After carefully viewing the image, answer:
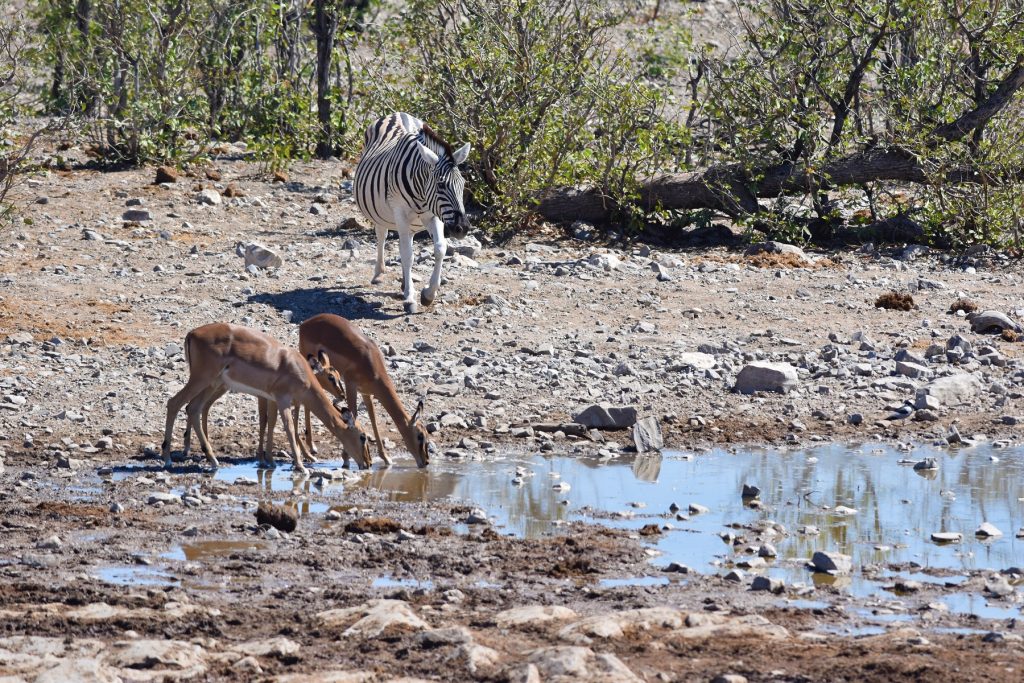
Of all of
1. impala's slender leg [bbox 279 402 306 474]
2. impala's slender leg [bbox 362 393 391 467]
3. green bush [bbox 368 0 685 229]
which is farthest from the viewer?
green bush [bbox 368 0 685 229]

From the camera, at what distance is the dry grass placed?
15570mm

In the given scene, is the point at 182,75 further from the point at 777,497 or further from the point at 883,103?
the point at 777,497

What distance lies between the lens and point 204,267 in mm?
16281

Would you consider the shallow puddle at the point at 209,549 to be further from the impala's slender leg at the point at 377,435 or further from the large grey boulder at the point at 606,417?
the large grey boulder at the point at 606,417

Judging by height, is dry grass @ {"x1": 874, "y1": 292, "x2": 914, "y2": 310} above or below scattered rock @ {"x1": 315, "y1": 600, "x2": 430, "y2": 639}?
above

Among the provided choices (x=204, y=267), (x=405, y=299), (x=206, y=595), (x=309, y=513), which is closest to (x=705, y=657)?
(x=206, y=595)

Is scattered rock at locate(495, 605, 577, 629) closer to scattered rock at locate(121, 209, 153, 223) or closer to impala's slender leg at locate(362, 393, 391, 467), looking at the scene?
impala's slender leg at locate(362, 393, 391, 467)

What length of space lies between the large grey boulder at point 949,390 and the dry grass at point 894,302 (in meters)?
2.61

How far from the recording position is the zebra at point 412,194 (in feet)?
49.5

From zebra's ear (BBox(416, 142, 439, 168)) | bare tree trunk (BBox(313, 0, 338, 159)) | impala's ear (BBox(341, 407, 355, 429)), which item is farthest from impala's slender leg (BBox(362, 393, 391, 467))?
bare tree trunk (BBox(313, 0, 338, 159))

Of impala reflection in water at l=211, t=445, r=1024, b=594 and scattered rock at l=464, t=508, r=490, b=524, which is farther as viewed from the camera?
scattered rock at l=464, t=508, r=490, b=524

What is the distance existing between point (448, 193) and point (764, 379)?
162 inches

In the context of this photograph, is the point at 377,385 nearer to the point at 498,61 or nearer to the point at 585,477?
the point at 585,477

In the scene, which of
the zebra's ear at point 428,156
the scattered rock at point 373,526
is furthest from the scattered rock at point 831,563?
the zebra's ear at point 428,156
